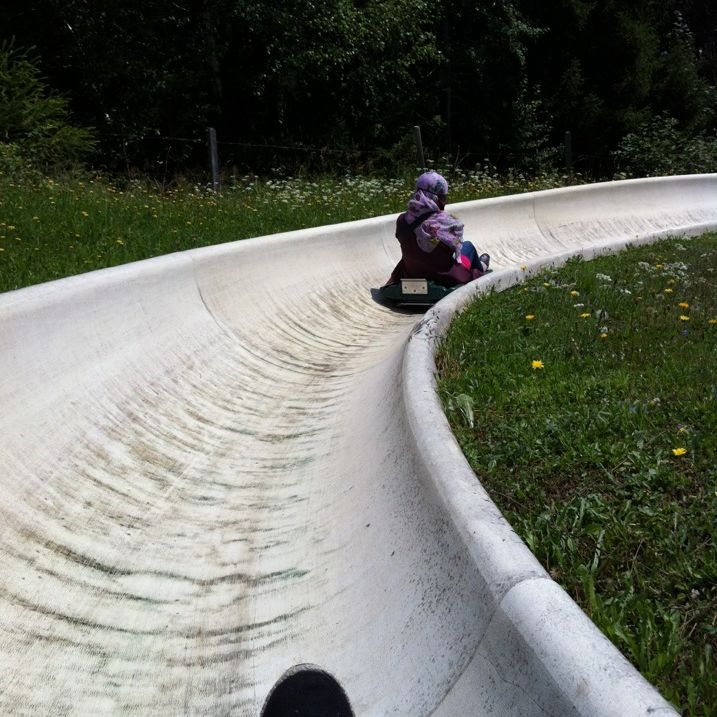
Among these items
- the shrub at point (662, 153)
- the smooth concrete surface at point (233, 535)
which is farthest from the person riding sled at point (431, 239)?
the shrub at point (662, 153)

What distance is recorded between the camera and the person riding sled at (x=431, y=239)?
345 inches

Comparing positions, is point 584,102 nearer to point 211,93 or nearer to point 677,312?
point 211,93

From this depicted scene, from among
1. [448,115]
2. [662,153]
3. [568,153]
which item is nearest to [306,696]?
[568,153]

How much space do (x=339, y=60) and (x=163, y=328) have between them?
1744cm

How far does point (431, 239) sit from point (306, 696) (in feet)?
21.6

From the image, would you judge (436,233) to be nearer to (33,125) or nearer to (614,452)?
(614,452)

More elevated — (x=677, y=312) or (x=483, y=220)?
(x=677, y=312)

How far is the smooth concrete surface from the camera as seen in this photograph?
2203 millimetres

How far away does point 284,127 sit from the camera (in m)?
22.9

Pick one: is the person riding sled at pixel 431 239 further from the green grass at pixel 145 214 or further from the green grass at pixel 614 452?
the green grass at pixel 614 452

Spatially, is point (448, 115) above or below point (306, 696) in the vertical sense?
below

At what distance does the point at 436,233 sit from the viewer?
8.76m

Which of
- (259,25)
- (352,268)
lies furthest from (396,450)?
(259,25)

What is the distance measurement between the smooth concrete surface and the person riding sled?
2.63 meters
